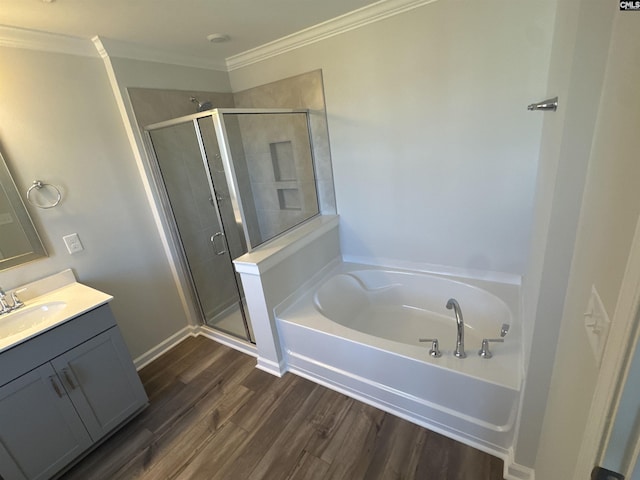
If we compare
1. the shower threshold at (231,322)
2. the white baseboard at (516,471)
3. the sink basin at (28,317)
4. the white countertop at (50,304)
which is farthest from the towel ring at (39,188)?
the white baseboard at (516,471)

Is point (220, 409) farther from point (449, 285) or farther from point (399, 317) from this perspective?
point (449, 285)

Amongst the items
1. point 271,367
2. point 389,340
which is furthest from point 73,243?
point 389,340

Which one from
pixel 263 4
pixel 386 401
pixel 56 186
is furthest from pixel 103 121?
pixel 386 401

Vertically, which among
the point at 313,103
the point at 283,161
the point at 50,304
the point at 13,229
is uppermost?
the point at 313,103

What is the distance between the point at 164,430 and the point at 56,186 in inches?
65.4

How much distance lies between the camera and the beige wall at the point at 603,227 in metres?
0.50

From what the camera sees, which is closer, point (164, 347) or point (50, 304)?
point (50, 304)

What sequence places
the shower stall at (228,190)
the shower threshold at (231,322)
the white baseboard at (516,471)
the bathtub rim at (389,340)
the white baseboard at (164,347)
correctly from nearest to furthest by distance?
the white baseboard at (516,471) < the bathtub rim at (389,340) < the shower stall at (228,190) < the white baseboard at (164,347) < the shower threshold at (231,322)

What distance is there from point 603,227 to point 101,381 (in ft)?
7.57

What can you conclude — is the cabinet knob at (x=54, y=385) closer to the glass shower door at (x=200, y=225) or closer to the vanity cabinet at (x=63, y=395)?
the vanity cabinet at (x=63, y=395)

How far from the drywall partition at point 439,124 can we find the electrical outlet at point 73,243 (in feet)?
6.24

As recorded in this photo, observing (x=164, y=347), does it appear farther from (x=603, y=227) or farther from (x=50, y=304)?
(x=603, y=227)

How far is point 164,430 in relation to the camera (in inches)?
70.0

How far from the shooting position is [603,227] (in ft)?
1.99
